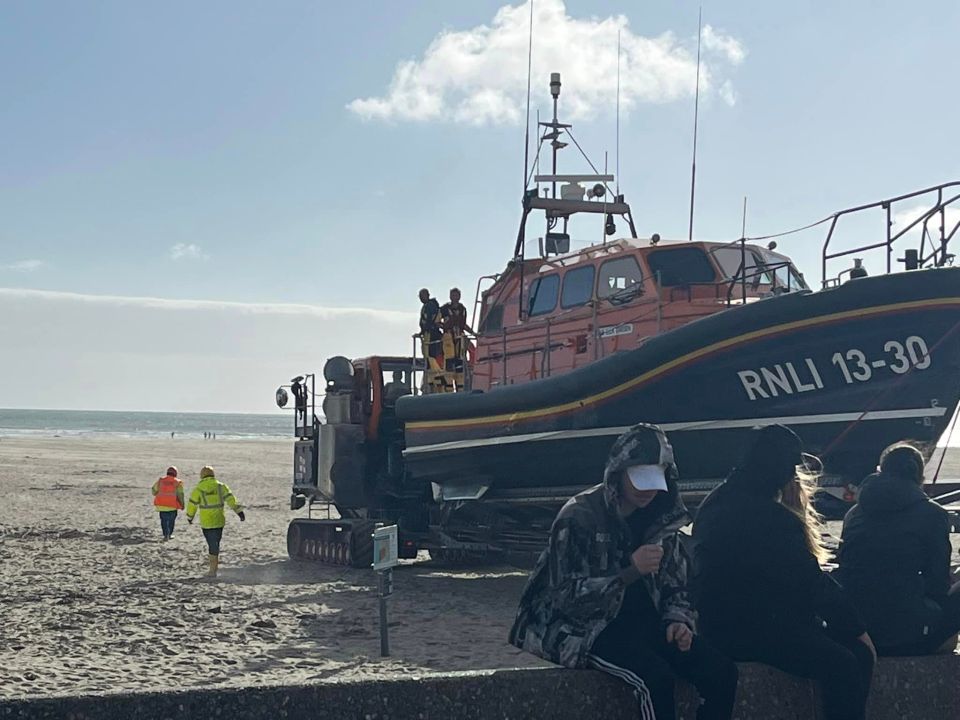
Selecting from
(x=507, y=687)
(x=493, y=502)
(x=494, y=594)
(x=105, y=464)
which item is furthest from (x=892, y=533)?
(x=105, y=464)

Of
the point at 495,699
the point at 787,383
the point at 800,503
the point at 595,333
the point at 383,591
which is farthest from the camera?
the point at 595,333

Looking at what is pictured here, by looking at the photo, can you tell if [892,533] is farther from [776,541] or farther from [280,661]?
[280,661]

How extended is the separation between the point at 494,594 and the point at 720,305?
3849 millimetres

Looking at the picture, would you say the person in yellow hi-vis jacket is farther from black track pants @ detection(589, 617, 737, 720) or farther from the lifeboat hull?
black track pants @ detection(589, 617, 737, 720)

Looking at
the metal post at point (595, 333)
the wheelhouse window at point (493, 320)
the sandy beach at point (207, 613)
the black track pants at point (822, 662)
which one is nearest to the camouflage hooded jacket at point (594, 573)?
the black track pants at point (822, 662)

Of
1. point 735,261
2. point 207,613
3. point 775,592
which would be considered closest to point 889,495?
point 775,592

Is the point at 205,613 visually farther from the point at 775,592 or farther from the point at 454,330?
the point at 775,592

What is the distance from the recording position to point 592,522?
3955 millimetres

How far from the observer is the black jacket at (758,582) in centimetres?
415

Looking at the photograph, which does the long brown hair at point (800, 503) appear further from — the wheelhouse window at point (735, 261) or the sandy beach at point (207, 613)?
the wheelhouse window at point (735, 261)

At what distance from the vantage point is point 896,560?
4848 millimetres

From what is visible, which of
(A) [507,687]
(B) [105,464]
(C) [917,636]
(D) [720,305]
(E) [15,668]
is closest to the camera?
(A) [507,687]

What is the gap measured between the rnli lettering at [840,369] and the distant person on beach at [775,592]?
16.4ft

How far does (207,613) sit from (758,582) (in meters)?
6.89
